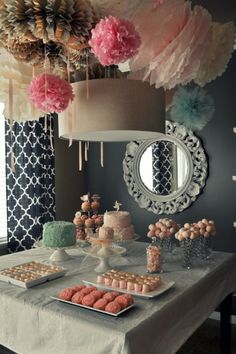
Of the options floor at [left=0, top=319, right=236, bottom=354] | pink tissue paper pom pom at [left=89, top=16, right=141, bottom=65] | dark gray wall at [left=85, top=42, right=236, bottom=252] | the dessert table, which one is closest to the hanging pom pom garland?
dark gray wall at [left=85, top=42, right=236, bottom=252]

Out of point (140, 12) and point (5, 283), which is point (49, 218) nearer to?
point (5, 283)

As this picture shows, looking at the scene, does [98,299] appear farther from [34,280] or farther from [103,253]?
[103,253]

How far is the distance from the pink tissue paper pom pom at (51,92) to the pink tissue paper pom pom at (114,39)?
0.81ft

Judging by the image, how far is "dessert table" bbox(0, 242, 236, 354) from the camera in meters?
1.21

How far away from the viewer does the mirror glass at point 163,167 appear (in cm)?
327

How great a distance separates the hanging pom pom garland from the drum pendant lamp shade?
1.59 meters

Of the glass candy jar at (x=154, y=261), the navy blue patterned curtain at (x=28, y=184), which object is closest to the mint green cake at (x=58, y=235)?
the glass candy jar at (x=154, y=261)

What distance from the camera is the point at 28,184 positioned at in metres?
3.29

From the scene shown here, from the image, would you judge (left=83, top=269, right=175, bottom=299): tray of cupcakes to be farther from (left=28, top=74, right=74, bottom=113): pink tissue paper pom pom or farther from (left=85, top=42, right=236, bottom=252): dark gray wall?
(left=85, top=42, right=236, bottom=252): dark gray wall

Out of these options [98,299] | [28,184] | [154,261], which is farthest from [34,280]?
[28,184]

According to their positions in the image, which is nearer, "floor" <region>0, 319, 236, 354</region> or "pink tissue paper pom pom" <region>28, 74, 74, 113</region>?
"pink tissue paper pom pom" <region>28, 74, 74, 113</region>

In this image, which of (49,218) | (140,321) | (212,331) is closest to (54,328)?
(140,321)

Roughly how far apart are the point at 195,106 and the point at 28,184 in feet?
5.61

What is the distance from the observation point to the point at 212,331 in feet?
9.10
